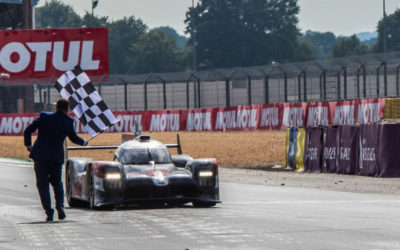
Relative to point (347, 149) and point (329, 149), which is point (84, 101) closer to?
point (347, 149)

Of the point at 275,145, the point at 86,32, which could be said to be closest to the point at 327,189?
the point at 275,145

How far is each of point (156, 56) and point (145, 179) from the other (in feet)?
417

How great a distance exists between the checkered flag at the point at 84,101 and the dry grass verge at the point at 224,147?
9.78 m

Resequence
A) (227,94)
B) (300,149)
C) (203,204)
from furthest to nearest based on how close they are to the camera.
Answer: (227,94) < (300,149) < (203,204)

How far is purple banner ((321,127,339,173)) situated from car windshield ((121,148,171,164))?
9.92 meters

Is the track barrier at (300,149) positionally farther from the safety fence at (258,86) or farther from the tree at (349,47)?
the tree at (349,47)

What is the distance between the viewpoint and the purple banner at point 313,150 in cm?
2484

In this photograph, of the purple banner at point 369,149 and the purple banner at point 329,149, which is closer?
the purple banner at point 369,149

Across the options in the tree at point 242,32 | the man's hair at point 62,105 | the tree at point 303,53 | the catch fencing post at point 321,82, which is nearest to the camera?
the man's hair at point 62,105

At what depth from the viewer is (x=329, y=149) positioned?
2430cm

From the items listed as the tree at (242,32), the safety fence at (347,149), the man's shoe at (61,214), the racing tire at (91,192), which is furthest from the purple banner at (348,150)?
the tree at (242,32)

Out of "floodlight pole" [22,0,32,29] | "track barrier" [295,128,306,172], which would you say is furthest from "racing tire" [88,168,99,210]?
"floodlight pole" [22,0,32,29]

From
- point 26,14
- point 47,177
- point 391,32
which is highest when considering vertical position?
point 391,32

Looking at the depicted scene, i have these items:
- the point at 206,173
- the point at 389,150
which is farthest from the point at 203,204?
the point at 389,150
